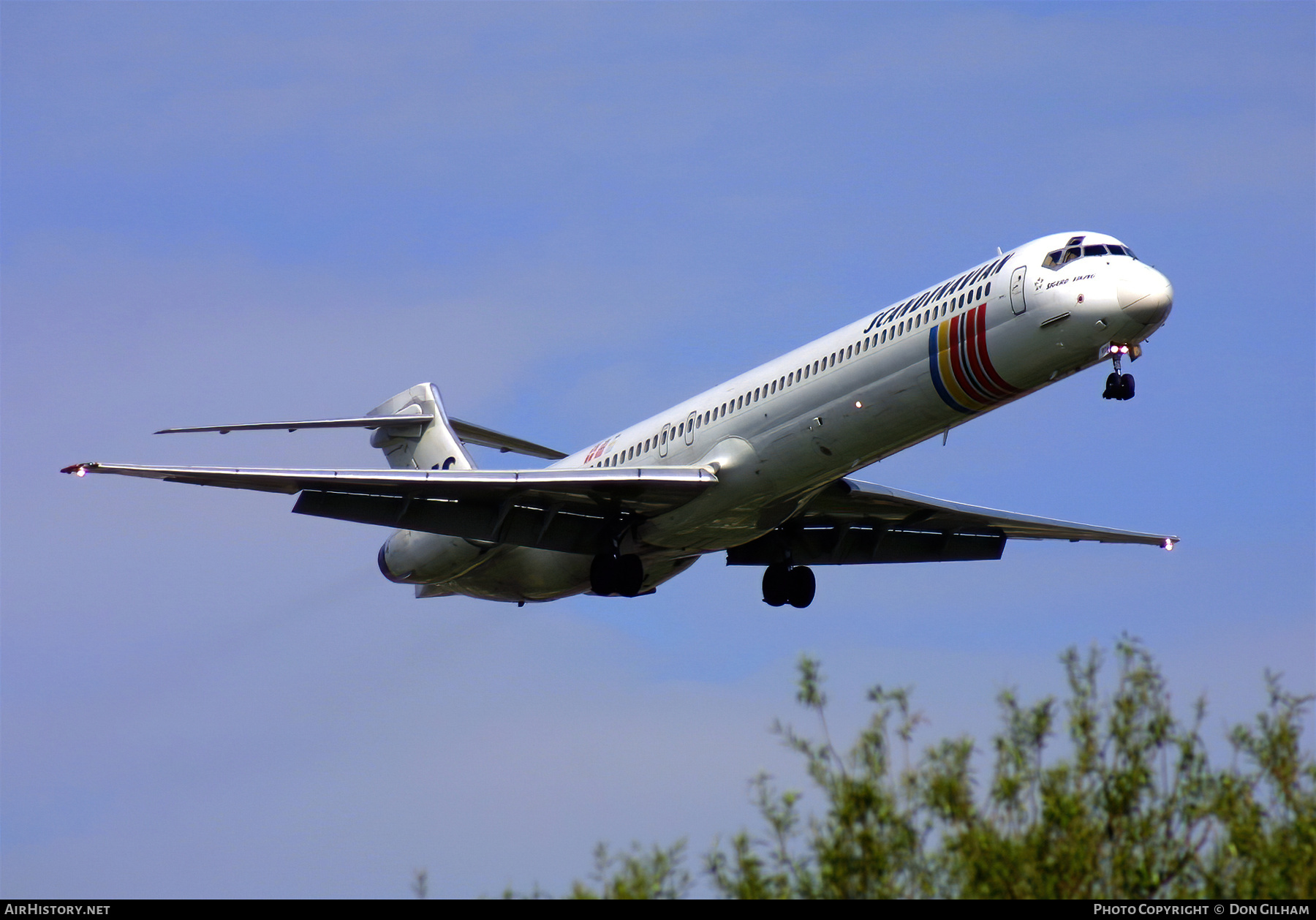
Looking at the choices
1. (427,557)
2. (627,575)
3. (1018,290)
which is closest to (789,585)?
(627,575)

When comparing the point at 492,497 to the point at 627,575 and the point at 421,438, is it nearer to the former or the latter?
the point at 627,575

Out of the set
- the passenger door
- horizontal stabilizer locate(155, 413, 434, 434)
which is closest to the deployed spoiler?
horizontal stabilizer locate(155, 413, 434, 434)

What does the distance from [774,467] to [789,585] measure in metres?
5.75

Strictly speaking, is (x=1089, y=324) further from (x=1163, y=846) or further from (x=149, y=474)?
(x=149, y=474)

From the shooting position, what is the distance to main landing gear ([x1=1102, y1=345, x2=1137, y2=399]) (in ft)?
85.4

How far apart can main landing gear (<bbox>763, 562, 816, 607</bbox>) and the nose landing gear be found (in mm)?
9776

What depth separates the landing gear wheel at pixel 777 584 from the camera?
34.5 metres

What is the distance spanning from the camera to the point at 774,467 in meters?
29.2

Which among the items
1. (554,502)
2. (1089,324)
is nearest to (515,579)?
(554,502)

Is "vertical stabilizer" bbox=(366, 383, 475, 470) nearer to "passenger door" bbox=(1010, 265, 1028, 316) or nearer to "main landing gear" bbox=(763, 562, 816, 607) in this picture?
"main landing gear" bbox=(763, 562, 816, 607)

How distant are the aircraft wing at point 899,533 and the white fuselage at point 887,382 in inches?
96.6

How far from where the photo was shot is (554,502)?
104 ft

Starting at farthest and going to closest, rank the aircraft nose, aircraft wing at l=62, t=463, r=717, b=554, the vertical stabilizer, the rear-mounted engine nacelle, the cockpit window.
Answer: the vertical stabilizer < the rear-mounted engine nacelle < aircraft wing at l=62, t=463, r=717, b=554 < the cockpit window < the aircraft nose
